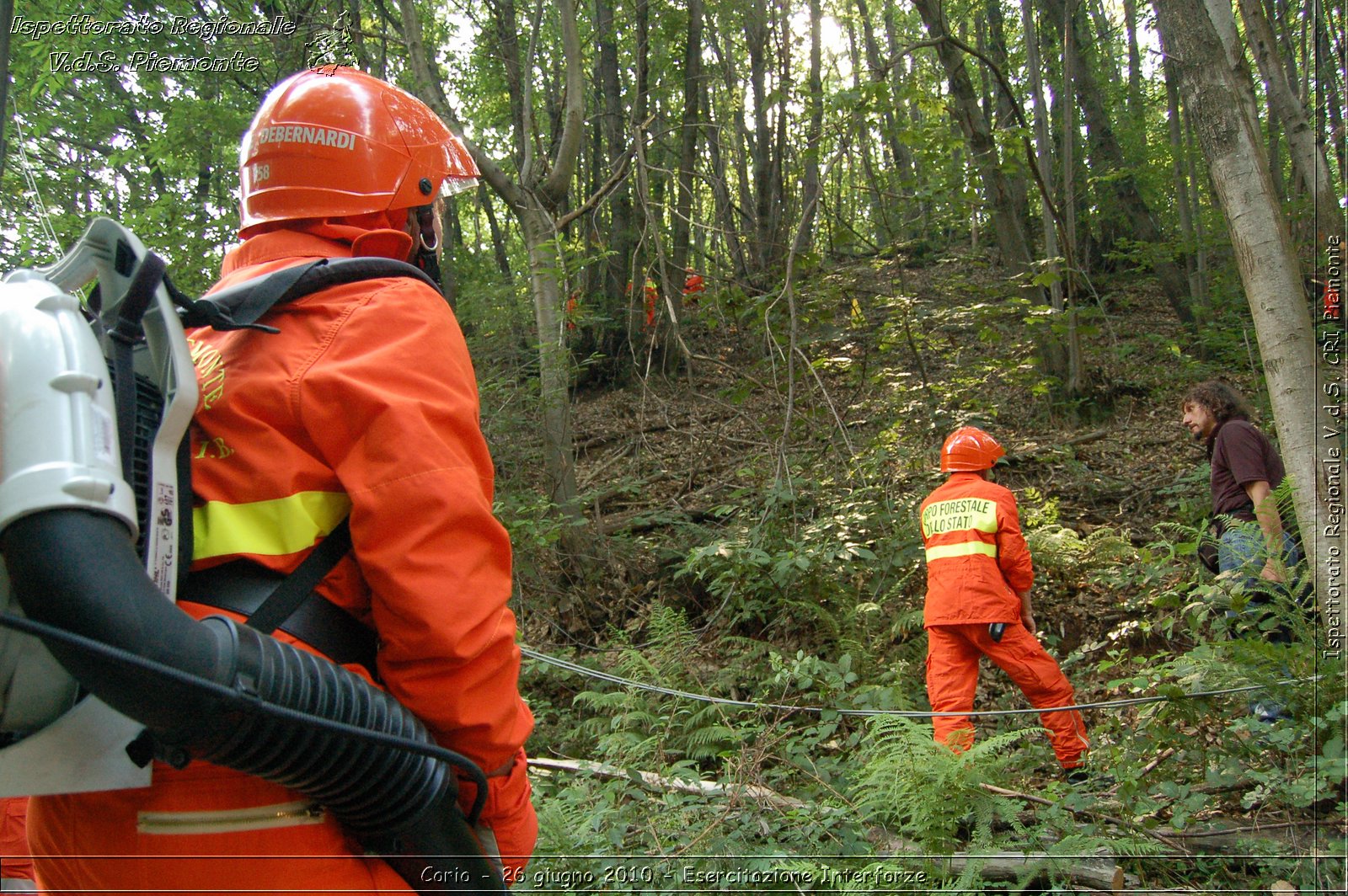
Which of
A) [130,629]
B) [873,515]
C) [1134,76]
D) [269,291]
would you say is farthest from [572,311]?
[1134,76]

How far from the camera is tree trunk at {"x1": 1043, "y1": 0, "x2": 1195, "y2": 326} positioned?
40.5 ft

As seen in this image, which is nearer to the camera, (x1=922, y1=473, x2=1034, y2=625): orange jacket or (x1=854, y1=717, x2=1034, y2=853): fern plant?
(x1=854, y1=717, x2=1034, y2=853): fern plant

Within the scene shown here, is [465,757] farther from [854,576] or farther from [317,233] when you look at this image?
[854,576]

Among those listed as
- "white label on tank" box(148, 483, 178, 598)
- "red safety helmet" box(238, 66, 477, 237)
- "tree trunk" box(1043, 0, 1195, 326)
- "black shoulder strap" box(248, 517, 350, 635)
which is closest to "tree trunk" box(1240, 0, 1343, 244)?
"red safety helmet" box(238, 66, 477, 237)

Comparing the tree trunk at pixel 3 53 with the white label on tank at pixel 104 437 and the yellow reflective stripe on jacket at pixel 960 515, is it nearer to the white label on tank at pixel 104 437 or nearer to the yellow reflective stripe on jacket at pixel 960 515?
the white label on tank at pixel 104 437

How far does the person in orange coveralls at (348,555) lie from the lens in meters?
1.38

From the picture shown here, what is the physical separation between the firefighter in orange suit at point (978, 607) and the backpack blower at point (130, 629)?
13.6 feet

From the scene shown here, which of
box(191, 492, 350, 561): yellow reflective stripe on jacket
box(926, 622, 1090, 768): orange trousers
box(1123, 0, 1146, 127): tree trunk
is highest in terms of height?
box(1123, 0, 1146, 127): tree trunk

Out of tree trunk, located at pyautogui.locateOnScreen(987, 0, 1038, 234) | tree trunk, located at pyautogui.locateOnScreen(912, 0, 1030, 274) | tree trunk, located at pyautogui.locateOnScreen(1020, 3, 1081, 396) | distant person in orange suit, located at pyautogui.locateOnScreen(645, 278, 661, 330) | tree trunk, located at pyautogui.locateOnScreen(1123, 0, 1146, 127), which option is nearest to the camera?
distant person in orange suit, located at pyautogui.locateOnScreen(645, 278, 661, 330)

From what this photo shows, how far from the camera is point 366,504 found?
4.76 ft

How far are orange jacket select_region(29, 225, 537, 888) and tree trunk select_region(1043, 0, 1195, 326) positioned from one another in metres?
13.1

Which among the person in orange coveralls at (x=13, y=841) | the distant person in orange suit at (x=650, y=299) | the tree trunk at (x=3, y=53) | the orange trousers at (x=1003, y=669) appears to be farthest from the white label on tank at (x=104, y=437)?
the distant person in orange suit at (x=650, y=299)

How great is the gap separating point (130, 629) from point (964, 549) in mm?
4842

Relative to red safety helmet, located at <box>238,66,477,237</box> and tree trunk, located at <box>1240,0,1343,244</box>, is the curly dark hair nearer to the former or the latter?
tree trunk, located at <box>1240,0,1343,244</box>
